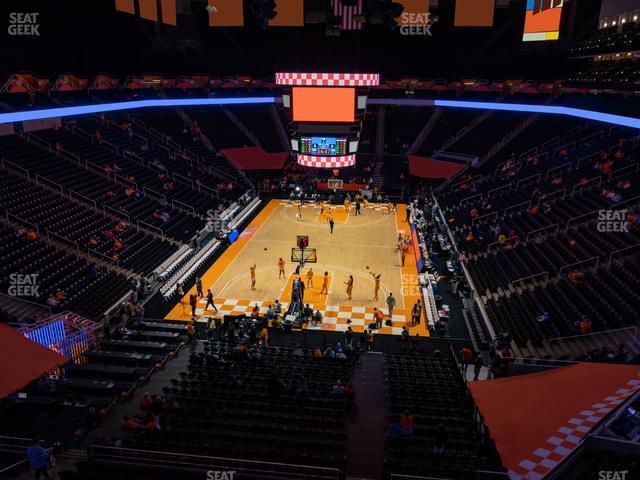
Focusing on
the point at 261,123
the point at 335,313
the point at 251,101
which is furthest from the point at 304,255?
the point at 261,123

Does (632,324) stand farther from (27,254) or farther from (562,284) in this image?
(27,254)

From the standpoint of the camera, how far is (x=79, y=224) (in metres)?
21.9

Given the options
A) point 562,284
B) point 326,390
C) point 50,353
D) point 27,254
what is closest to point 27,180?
point 27,254

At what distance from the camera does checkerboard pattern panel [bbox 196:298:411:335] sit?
61.1 feet

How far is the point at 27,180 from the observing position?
22969 millimetres

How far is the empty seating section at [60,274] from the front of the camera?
17.5 meters

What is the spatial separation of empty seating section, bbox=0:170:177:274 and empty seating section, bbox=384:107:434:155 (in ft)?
88.7

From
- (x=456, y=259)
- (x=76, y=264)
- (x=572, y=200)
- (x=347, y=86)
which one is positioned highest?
(x=347, y=86)

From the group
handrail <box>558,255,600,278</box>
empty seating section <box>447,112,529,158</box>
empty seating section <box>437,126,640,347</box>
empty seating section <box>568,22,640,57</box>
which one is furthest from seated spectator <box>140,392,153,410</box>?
empty seating section <box>447,112,529,158</box>

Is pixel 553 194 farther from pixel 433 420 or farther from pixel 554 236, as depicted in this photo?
pixel 433 420

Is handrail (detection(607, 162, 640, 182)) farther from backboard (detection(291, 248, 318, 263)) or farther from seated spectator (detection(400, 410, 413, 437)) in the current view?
seated spectator (detection(400, 410, 413, 437))

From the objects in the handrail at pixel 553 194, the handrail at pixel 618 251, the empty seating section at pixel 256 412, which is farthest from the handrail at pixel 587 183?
the empty seating section at pixel 256 412

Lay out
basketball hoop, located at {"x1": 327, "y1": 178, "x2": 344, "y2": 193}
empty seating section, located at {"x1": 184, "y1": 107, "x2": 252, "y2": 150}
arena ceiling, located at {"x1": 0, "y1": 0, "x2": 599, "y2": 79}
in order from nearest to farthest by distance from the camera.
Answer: arena ceiling, located at {"x1": 0, "y1": 0, "x2": 599, "y2": 79} < basketball hoop, located at {"x1": 327, "y1": 178, "x2": 344, "y2": 193} < empty seating section, located at {"x1": 184, "y1": 107, "x2": 252, "y2": 150}

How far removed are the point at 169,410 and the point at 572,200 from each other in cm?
2118
